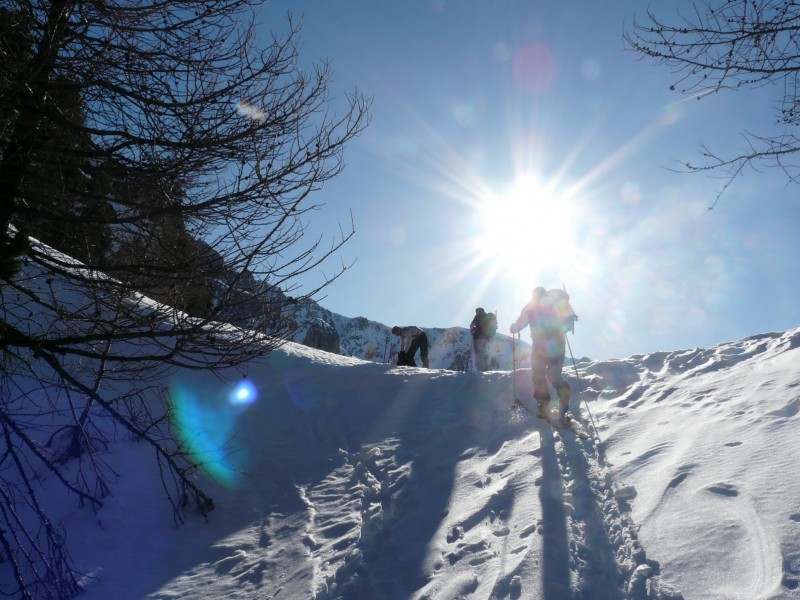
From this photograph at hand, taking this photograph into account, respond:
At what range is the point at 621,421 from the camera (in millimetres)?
7344

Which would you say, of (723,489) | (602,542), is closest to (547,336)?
(723,489)

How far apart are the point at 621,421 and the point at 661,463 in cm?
213

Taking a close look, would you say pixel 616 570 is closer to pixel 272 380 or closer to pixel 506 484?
pixel 506 484

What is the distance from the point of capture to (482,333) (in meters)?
13.8

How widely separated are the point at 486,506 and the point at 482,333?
888 centimetres

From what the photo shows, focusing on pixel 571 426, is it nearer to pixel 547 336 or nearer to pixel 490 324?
pixel 547 336

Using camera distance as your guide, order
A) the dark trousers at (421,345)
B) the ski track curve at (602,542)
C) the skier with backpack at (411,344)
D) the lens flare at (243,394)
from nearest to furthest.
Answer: the ski track curve at (602,542)
the lens flare at (243,394)
the skier with backpack at (411,344)
the dark trousers at (421,345)

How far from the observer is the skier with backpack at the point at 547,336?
8.05 metres

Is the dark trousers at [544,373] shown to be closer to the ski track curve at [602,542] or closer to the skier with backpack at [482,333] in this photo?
the ski track curve at [602,542]

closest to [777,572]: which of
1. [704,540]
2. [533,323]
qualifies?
[704,540]

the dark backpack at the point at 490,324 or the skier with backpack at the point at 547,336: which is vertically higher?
the dark backpack at the point at 490,324

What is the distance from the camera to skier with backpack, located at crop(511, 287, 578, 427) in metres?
8.05

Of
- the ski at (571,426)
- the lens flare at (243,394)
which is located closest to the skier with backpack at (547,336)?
the ski at (571,426)

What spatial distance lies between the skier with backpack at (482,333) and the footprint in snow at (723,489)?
30.9 feet
